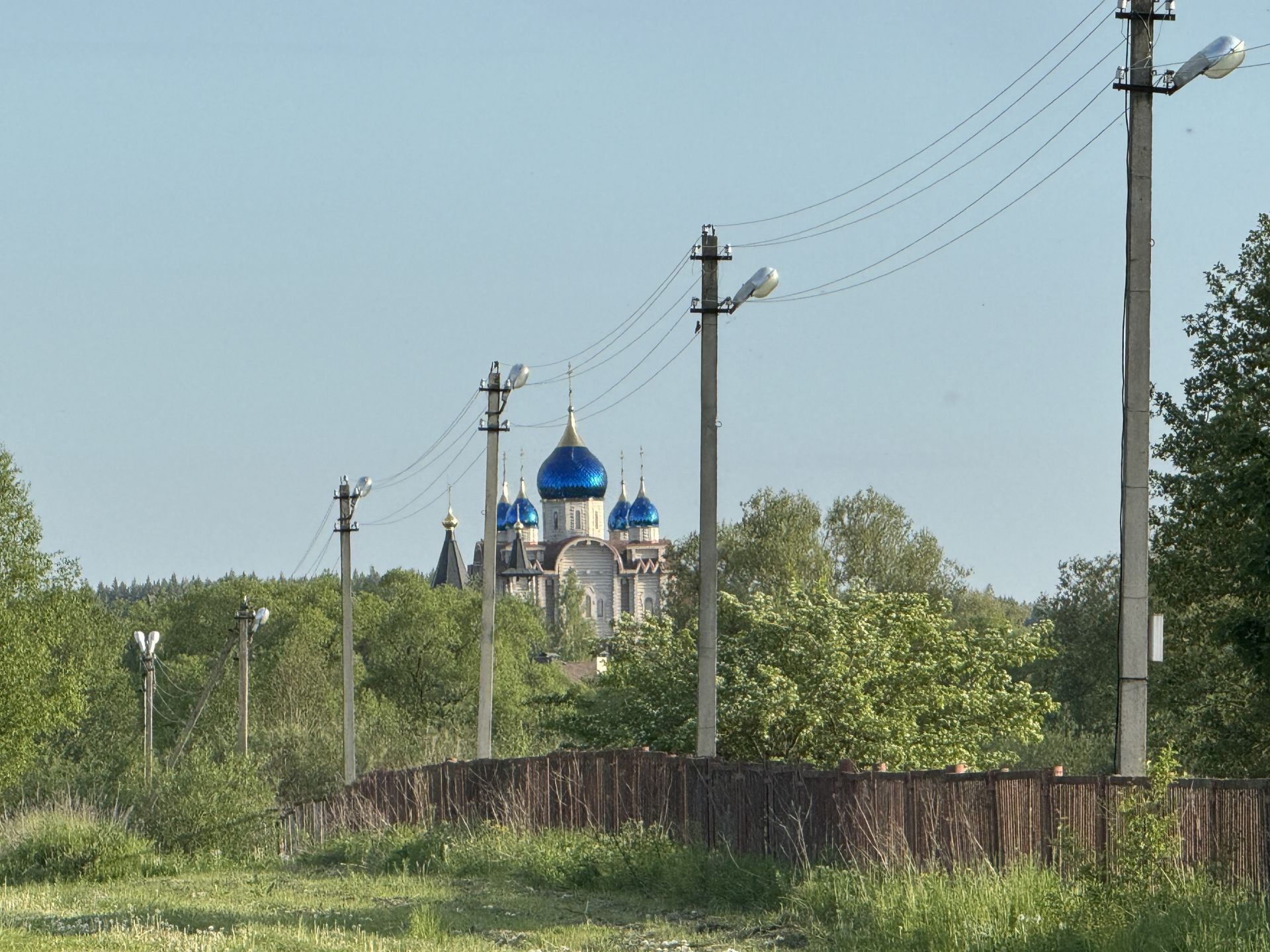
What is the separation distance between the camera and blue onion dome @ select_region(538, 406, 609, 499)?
155 meters

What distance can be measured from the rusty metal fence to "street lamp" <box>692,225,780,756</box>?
0.64m

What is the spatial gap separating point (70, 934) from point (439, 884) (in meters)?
5.26

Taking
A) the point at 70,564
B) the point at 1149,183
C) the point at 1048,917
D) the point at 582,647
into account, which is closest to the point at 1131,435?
the point at 1149,183

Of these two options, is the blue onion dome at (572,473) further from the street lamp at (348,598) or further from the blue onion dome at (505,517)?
the street lamp at (348,598)

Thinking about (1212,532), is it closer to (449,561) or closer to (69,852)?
(69,852)

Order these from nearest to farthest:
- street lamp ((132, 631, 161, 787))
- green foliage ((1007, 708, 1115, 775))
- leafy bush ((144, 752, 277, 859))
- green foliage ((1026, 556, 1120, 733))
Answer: leafy bush ((144, 752, 277, 859)), street lamp ((132, 631, 161, 787)), green foliage ((1007, 708, 1115, 775)), green foliage ((1026, 556, 1120, 733))

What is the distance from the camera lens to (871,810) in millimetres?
15477

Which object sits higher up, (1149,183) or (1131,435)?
(1149,183)

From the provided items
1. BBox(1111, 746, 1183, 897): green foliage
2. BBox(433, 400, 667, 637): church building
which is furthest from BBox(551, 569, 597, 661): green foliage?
BBox(1111, 746, 1183, 897): green foliage

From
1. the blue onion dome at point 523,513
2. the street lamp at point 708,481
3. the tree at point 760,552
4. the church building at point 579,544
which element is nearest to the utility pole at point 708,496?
the street lamp at point 708,481

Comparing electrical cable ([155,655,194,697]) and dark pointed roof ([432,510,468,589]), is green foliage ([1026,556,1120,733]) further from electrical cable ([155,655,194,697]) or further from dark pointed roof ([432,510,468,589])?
dark pointed roof ([432,510,468,589])

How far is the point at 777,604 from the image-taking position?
31984 millimetres

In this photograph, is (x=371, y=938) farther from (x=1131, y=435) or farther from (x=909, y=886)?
(x=1131, y=435)

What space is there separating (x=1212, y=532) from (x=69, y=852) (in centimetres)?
1762
